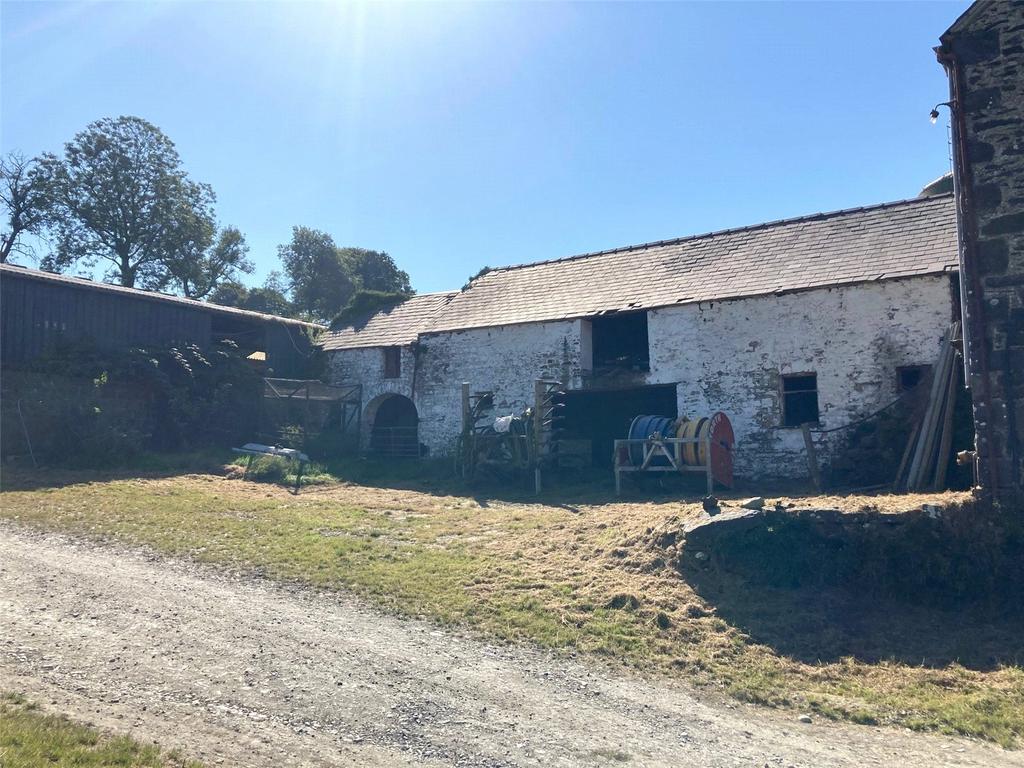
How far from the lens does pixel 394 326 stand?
24562 millimetres

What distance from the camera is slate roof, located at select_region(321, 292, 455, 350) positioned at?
23.6m

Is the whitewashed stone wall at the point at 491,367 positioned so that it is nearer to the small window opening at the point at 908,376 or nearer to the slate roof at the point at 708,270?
the slate roof at the point at 708,270

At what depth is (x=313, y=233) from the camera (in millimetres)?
44625

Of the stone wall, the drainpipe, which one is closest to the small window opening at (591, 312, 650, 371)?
the drainpipe

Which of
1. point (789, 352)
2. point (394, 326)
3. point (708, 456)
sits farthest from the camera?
point (394, 326)

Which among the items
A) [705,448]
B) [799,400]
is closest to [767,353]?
[799,400]

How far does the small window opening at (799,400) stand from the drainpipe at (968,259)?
22.0 ft

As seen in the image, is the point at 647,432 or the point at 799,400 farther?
the point at 799,400

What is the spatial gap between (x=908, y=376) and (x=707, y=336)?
14.2 feet

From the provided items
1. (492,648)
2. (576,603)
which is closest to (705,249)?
(576,603)

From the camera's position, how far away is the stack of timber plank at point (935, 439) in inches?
423

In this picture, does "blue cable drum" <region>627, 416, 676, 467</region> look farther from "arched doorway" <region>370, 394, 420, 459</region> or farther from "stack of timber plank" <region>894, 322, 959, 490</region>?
"arched doorway" <region>370, 394, 420, 459</region>

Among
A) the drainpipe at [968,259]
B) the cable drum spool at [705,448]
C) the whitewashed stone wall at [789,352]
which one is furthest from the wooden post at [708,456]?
the drainpipe at [968,259]

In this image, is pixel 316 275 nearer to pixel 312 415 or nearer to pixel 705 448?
pixel 312 415
